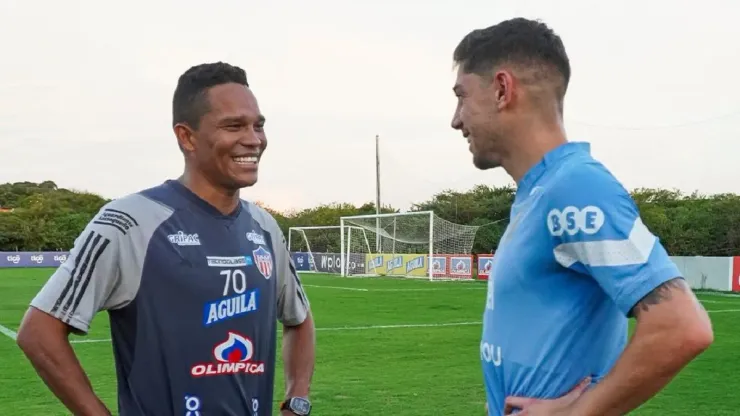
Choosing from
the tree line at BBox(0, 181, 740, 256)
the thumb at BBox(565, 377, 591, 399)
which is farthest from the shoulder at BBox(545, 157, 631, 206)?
the tree line at BBox(0, 181, 740, 256)

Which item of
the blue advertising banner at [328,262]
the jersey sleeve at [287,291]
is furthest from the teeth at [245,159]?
the blue advertising banner at [328,262]

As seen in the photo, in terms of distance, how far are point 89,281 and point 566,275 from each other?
142 centimetres

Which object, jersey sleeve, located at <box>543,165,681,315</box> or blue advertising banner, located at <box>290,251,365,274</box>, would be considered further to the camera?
blue advertising banner, located at <box>290,251,365,274</box>

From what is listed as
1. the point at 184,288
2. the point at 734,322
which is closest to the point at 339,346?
the point at 734,322

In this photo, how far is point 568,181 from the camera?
1794mm

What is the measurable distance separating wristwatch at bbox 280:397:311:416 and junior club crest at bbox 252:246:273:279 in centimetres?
52

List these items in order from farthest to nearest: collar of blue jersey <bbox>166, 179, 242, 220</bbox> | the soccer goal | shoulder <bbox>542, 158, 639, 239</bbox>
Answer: the soccer goal → collar of blue jersey <bbox>166, 179, 242, 220</bbox> → shoulder <bbox>542, 158, 639, 239</bbox>

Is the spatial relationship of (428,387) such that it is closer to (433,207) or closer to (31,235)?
(433,207)

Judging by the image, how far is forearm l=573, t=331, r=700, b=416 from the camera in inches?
63.9

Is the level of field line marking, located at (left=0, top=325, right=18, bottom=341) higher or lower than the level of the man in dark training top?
lower

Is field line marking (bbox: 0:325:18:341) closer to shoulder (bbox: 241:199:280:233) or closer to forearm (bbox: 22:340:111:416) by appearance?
shoulder (bbox: 241:199:280:233)

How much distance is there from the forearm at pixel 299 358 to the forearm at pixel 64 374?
0.88m

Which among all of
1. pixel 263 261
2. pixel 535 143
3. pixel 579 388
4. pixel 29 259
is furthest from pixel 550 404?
pixel 29 259

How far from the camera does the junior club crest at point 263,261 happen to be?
2.90 metres
